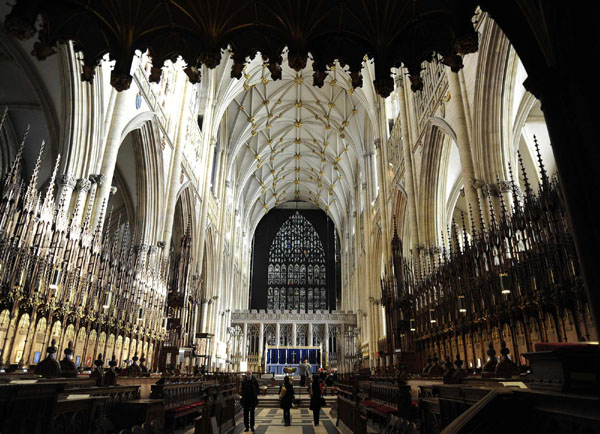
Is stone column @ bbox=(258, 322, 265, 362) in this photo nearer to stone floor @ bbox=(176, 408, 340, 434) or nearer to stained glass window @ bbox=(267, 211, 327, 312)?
stained glass window @ bbox=(267, 211, 327, 312)

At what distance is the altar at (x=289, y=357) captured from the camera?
26531mm

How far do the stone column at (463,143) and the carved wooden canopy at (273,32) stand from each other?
6870mm

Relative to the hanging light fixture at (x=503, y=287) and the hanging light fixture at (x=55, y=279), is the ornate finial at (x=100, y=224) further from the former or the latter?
the hanging light fixture at (x=503, y=287)

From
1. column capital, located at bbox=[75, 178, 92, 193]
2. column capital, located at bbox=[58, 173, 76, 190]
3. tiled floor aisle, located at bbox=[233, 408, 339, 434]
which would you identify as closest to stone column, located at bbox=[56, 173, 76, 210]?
column capital, located at bbox=[58, 173, 76, 190]

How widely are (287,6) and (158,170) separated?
38.4 ft

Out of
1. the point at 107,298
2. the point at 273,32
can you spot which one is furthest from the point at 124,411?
the point at 107,298

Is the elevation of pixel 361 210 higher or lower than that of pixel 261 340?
higher

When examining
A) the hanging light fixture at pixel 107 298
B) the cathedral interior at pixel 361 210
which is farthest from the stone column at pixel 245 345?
the hanging light fixture at pixel 107 298

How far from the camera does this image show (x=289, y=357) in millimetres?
26734

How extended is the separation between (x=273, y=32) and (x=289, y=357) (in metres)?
25.4

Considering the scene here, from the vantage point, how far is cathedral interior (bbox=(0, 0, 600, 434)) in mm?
3305

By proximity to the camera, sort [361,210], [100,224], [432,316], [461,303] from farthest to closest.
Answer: [361,210] → [432,316] → [100,224] → [461,303]

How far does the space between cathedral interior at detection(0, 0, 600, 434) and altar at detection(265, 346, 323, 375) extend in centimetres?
19

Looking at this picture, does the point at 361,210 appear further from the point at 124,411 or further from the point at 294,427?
the point at 124,411
